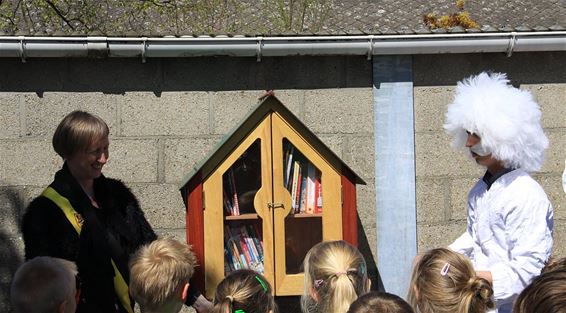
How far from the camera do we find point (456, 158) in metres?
5.05

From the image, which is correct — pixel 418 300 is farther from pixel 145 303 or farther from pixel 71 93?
pixel 71 93

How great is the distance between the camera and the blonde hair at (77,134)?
12.1 feet

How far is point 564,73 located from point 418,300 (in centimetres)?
256

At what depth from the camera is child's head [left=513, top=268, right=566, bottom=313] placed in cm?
175

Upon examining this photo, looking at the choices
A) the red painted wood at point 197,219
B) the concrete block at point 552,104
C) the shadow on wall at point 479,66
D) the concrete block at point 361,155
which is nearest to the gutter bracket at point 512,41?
the shadow on wall at point 479,66

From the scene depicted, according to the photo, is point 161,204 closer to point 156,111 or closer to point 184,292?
point 156,111

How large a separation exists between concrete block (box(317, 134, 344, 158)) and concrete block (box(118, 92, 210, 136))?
0.68m

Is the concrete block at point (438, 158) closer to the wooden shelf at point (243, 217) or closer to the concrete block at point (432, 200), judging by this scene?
the concrete block at point (432, 200)

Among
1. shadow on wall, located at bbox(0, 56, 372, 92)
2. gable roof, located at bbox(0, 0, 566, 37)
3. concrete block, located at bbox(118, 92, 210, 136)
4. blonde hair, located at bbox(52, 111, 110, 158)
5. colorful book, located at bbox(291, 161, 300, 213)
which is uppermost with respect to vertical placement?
gable roof, located at bbox(0, 0, 566, 37)

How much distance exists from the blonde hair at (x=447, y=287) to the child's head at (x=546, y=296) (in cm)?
114

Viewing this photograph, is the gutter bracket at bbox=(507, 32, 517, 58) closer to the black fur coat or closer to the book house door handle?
the book house door handle

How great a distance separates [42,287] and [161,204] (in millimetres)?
2172

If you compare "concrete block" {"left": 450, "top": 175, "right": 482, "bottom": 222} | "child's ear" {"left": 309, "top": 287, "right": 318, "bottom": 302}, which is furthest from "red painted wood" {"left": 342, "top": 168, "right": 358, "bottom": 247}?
"child's ear" {"left": 309, "top": 287, "right": 318, "bottom": 302}

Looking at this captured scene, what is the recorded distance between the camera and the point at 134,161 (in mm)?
4914
